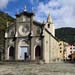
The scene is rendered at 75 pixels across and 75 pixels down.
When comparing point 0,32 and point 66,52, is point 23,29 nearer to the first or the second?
point 0,32

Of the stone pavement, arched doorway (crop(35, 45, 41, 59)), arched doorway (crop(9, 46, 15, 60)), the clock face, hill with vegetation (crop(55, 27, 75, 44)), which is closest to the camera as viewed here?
the stone pavement

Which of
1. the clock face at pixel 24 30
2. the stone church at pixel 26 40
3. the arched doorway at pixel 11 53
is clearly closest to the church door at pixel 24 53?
the stone church at pixel 26 40

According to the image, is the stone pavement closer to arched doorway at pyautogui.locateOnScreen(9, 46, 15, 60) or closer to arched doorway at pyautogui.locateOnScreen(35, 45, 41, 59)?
arched doorway at pyautogui.locateOnScreen(35, 45, 41, 59)

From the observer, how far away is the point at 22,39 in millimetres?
44969

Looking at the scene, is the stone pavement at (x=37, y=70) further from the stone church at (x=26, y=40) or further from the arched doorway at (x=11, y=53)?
the arched doorway at (x=11, y=53)

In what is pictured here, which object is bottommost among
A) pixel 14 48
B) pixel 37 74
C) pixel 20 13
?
pixel 37 74

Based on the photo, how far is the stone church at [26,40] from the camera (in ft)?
141

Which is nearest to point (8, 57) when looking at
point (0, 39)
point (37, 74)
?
point (0, 39)

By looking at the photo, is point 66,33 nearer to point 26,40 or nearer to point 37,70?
Answer: point 26,40

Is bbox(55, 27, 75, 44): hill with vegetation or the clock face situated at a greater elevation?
bbox(55, 27, 75, 44): hill with vegetation

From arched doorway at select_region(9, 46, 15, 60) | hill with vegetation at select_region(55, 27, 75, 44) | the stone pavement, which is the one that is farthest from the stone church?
hill with vegetation at select_region(55, 27, 75, 44)

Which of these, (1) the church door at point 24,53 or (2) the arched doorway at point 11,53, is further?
(2) the arched doorway at point 11,53

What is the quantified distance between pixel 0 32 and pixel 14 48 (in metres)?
15.4

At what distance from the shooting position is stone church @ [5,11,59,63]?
42969mm
